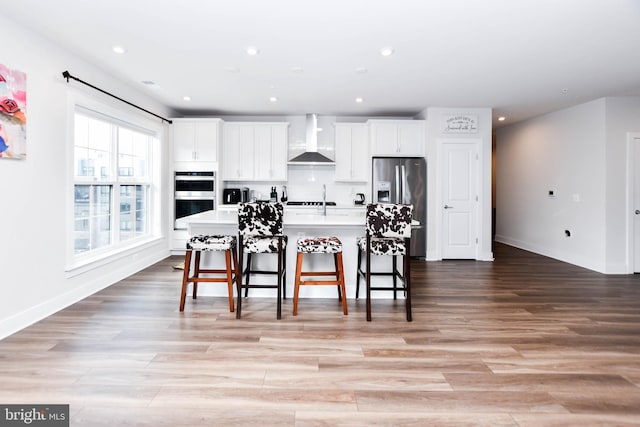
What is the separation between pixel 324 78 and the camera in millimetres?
4379

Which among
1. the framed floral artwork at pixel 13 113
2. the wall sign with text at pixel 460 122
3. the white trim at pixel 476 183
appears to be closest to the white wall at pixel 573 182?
the white trim at pixel 476 183

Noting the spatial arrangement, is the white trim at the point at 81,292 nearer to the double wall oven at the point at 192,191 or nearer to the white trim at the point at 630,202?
the double wall oven at the point at 192,191

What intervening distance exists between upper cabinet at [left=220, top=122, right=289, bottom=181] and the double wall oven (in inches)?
13.7

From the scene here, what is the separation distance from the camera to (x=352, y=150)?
637cm

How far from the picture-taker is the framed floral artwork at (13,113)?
277cm

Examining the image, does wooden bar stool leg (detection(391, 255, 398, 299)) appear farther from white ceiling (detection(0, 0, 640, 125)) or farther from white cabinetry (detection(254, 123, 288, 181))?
white cabinetry (detection(254, 123, 288, 181))

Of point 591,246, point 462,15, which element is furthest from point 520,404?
point 591,246

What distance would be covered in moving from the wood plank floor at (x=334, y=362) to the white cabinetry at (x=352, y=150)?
2996 mm

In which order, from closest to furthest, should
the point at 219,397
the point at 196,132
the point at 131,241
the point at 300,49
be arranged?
the point at 219,397 → the point at 300,49 → the point at 131,241 → the point at 196,132

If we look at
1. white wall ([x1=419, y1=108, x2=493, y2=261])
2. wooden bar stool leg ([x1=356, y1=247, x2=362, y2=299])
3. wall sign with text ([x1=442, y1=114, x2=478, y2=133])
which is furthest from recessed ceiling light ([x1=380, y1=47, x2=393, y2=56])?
wall sign with text ([x1=442, y1=114, x2=478, y2=133])

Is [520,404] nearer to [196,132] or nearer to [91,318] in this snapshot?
[91,318]

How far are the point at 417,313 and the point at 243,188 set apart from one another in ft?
13.3

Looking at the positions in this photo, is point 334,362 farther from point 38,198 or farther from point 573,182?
point 573,182

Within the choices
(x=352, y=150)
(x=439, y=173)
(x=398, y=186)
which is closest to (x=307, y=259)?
(x=398, y=186)
